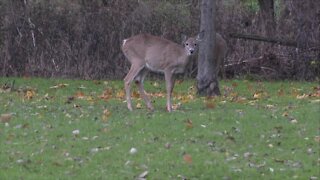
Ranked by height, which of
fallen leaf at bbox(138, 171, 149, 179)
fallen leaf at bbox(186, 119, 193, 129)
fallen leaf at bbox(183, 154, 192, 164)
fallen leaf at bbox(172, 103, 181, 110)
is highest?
fallen leaf at bbox(138, 171, 149, 179)

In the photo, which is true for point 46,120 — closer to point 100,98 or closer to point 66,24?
point 100,98

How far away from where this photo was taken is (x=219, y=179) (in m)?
9.66

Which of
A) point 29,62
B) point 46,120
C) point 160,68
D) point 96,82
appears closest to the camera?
point 46,120

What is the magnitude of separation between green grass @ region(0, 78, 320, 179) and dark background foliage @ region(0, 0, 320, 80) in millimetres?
6050

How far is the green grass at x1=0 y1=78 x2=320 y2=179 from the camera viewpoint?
10023 millimetres

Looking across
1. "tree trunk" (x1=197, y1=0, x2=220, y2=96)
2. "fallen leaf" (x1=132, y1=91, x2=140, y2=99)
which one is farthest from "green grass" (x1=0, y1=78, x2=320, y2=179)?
"tree trunk" (x1=197, y1=0, x2=220, y2=96)

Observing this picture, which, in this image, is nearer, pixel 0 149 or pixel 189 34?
pixel 0 149

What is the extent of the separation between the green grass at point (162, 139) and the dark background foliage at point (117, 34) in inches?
238

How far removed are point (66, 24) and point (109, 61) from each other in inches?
69.1

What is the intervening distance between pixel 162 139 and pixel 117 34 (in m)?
12.4

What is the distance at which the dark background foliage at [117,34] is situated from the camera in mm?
23172

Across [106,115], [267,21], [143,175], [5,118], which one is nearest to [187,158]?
[143,175]

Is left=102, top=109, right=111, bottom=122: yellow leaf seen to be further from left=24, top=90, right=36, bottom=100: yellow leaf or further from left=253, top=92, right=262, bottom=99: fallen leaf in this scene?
left=253, top=92, right=262, bottom=99: fallen leaf

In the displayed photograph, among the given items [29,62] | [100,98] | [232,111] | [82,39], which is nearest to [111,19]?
[82,39]
